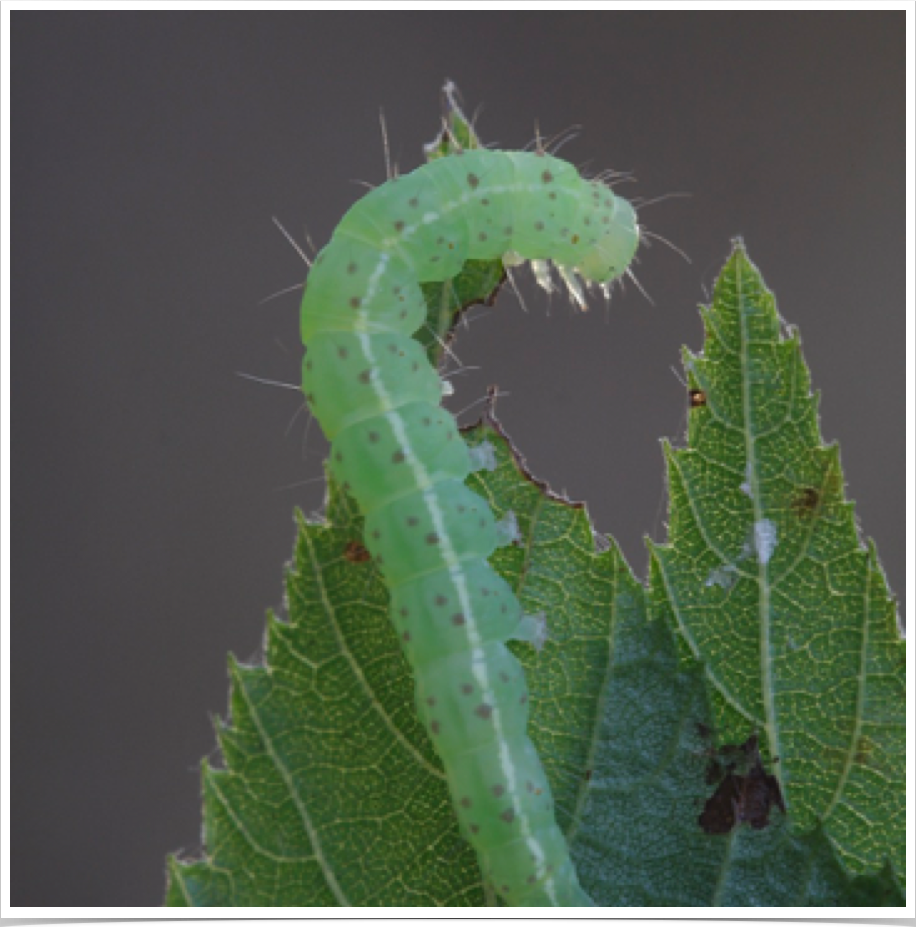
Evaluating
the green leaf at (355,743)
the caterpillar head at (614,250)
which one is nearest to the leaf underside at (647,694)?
the green leaf at (355,743)

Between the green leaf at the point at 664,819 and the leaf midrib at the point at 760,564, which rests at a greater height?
the leaf midrib at the point at 760,564

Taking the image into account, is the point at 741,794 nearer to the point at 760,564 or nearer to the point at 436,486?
the point at 760,564

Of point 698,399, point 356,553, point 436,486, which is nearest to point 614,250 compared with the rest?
point 698,399

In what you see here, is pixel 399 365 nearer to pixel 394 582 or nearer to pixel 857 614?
pixel 394 582

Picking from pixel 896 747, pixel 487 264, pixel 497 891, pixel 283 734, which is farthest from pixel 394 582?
pixel 896 747

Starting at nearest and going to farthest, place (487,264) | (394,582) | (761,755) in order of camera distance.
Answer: (761,755) → (394,582) → (487,264)

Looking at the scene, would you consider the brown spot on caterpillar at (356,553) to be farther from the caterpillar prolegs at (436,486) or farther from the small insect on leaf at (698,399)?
the small insect on leaf at (698,399)

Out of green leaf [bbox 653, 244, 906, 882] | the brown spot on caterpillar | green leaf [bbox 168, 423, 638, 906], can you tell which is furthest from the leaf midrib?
the brown spot on caterpillar

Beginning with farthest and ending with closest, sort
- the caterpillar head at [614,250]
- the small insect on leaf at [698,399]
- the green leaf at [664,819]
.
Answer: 1. the caterpillar head at [614,250]
2. the small insect on leaf at [698,399]
3. the green leaf at [664,819]
